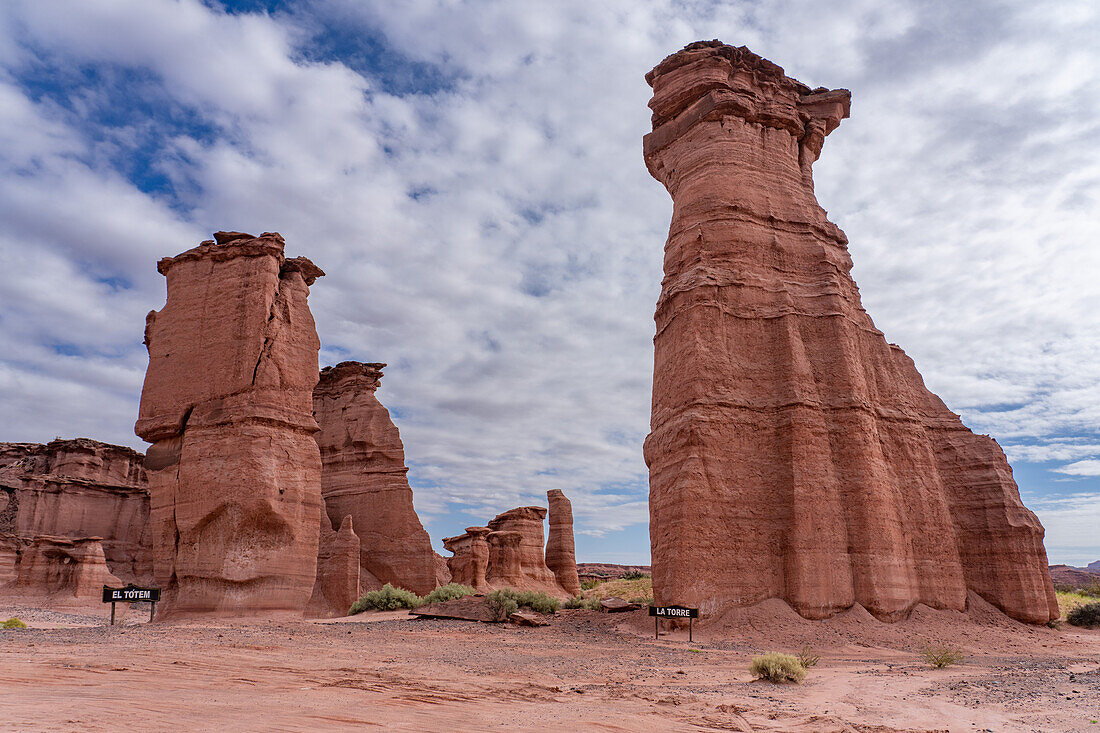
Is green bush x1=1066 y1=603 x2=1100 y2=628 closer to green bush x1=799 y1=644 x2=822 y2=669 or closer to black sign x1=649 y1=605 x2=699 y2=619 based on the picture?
green bush x1=799 y1=644 x2=822 y2=669

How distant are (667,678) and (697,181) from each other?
46.5ft

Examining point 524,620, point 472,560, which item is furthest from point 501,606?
point 472,560

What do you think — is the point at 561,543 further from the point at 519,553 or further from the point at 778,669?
the point at 778,669

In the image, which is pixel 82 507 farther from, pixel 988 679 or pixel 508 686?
pixel 988 679

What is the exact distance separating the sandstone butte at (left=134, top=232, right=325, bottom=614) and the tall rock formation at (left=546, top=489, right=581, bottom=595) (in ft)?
81.8

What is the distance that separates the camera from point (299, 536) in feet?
66.9

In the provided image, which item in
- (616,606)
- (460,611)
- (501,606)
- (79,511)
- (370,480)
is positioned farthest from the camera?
(79,511)

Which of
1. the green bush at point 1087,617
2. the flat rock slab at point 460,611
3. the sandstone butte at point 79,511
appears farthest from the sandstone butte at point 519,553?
the green bush at point 1087,617

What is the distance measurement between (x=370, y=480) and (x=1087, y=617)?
1057 inches

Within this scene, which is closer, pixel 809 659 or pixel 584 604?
pixel 809 659

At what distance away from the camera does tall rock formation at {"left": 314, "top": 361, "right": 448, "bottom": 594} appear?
30.0m

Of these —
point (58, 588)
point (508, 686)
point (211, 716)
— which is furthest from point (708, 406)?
point (58, 588)

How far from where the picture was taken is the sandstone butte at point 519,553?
1453 inches

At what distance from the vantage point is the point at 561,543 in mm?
43875
